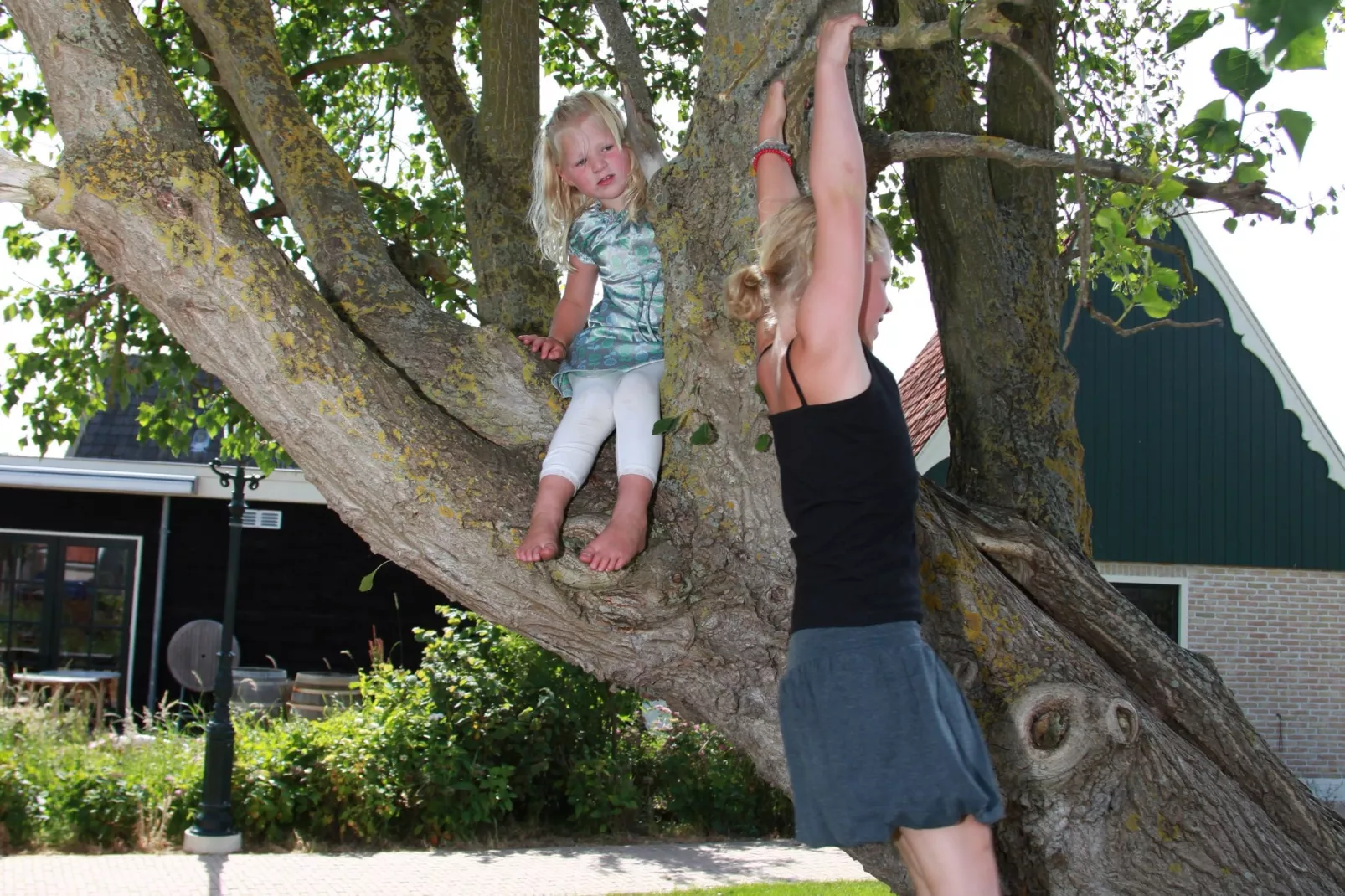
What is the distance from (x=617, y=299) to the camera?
11.3ft

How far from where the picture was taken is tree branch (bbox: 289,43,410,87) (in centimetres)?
603

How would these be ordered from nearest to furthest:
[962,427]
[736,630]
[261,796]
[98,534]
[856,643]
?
[856,643] → [736,630] → [962,427] → [261,796] → [98,534]

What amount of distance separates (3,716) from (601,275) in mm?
7572

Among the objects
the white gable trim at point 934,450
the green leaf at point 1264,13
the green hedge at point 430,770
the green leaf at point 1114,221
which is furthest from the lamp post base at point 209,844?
the green leaf at point 1264,13

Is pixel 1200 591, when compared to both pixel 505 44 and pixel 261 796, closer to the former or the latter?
pixel 261 796

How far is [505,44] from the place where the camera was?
5059 mm

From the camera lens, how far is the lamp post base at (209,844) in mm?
8000

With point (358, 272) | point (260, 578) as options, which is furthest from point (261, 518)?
point (358, 272)

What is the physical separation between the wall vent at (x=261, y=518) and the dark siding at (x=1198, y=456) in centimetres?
797

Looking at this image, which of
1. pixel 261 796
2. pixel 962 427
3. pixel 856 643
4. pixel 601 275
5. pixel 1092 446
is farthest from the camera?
pixel 1092 446

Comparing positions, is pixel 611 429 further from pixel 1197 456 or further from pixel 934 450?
pixel 1197 456

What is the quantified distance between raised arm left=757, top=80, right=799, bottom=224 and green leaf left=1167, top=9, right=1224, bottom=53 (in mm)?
844

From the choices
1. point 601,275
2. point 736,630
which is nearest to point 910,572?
point 736,630

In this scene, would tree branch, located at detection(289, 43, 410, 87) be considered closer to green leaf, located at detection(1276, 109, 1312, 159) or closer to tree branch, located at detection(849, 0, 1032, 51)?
tree branch, located at detection(849, 0, 1032, 51)
